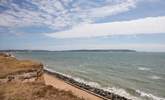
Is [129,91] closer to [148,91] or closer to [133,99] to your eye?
[148,91]

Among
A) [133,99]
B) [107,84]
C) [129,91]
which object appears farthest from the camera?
[107,84]

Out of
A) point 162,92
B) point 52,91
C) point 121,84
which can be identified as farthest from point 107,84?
point 52,91

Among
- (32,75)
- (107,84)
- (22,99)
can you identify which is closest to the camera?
(22,99)

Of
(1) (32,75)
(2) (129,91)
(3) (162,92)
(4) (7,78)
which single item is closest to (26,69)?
(1) (32,75)

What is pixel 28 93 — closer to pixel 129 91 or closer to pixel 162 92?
pixel 129 91

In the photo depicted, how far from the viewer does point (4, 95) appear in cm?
1361

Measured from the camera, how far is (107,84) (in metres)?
35.7

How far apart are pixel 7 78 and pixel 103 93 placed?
12066mm

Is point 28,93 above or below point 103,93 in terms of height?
above

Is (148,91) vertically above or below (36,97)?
below

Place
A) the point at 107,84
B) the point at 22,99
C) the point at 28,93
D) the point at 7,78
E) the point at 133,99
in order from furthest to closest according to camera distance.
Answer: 1. the point at 107,84
2. the point at 133,99
3. the point at 7,78
4. the point at 28,93
5. the point at 22,99

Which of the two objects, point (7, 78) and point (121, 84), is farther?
point (121, 84)

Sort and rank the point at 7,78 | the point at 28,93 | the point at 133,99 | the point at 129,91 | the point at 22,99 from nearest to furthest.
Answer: the point at 22,99, the point at 28,93, the point at 7,78, the point at 133,99, the point at 129,91

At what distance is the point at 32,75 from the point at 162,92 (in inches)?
A: 797
